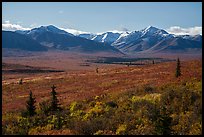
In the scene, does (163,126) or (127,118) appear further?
(127,118)

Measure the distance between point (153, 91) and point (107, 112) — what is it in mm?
7565

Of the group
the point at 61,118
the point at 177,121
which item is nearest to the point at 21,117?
the point at 61,118

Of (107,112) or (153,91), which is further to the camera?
(153,91)

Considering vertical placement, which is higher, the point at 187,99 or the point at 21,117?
the point at 187,99

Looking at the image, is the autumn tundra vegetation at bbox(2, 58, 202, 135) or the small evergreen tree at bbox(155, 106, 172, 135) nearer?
the small evergreen tree at bbox(155, 106, 172, 135)

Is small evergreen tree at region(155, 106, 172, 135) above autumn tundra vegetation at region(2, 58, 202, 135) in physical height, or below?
above

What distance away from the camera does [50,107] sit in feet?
80.8

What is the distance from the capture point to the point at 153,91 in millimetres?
27641

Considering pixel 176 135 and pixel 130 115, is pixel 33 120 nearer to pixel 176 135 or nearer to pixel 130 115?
pixel 130 115

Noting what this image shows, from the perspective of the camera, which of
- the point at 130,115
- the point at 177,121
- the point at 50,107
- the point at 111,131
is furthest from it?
the point at 50,107

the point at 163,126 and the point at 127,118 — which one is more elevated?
the point at 163,126

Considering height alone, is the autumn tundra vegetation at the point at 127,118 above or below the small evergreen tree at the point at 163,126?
below

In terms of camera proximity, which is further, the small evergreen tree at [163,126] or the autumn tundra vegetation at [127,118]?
the autumn tundra vegetation at [127,118]

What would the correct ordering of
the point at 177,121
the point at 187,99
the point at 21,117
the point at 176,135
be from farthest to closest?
the point at 21,117 < the point at 187,99 < the point at 177,121 < the point at 176,135
